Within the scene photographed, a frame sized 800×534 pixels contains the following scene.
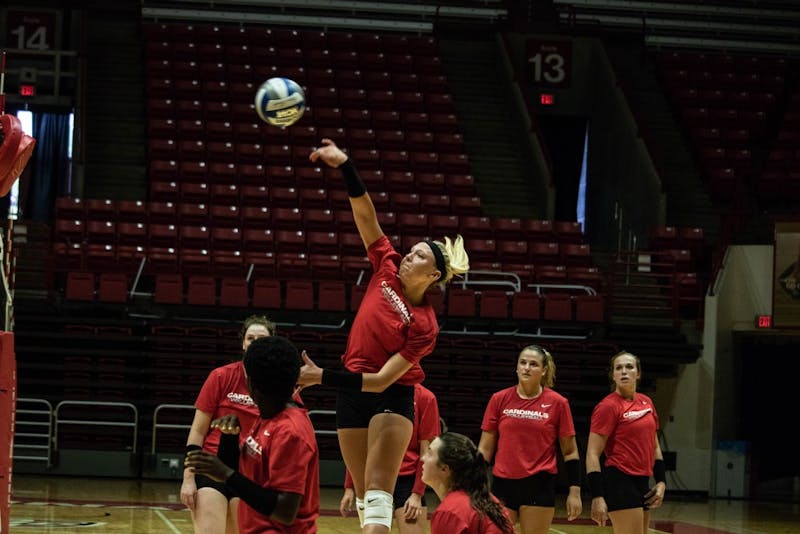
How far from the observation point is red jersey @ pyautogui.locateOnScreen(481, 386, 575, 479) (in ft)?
25.9

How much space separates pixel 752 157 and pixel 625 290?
4.38m

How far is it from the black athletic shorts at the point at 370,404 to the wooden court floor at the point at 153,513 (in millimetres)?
4891

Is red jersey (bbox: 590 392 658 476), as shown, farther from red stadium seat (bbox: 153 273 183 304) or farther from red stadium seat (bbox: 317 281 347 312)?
red stadium seat (bbox: 153 273 183 304)

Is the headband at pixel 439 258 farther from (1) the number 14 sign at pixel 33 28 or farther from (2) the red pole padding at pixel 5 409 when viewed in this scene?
(1) the number 14 sign at pixel 33 28

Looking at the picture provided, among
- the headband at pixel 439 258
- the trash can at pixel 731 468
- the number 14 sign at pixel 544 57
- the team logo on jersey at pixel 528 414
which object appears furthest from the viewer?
the number 14 sign at pixel 544 57

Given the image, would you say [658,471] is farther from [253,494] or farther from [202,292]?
[202,292]

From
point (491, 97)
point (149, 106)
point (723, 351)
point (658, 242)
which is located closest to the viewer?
point (723, 351)

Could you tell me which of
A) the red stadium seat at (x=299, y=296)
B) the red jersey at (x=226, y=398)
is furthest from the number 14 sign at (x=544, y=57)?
the red jersey at (x=226, y=398)

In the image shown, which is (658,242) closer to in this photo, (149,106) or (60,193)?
(149,106)

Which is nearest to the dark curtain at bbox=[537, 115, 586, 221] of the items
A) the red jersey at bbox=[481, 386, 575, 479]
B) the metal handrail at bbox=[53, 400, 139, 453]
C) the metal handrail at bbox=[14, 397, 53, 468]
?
the metal handrail at bbox=[53, 400, 139, 453]

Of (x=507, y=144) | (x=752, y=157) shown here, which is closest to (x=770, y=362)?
(x=752, y=157)

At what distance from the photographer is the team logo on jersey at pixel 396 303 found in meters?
5.74

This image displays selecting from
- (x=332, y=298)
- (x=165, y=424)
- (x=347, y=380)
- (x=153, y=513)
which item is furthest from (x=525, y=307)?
(x=347, y=380)

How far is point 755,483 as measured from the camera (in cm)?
1830
